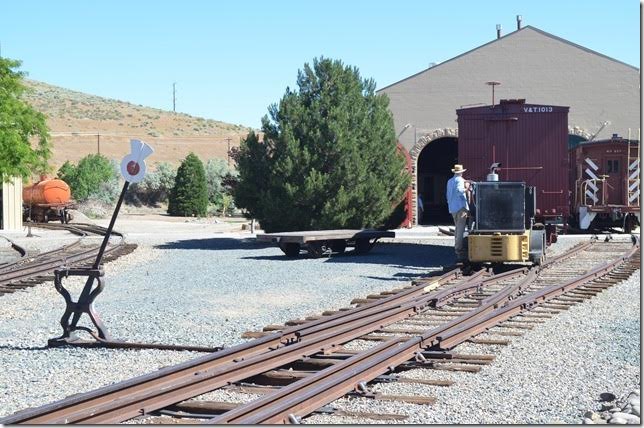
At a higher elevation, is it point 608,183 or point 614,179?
point 614,179

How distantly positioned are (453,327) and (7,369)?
15.6 ft

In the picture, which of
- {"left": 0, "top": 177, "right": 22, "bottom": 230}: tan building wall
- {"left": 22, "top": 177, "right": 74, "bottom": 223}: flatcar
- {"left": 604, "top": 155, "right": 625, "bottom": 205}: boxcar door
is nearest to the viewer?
{"left": 604, "top": 155, "right": 625, "bottom": 205}: boxcar door

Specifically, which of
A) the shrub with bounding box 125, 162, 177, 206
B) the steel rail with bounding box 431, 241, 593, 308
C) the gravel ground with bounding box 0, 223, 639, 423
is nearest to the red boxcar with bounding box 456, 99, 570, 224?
the steel rail with bounding box 431, 241, 593, 308

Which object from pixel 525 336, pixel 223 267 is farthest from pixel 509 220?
pixel 525 336

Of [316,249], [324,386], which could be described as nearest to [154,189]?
[316,249]

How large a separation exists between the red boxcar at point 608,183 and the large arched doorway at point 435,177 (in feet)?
37.4

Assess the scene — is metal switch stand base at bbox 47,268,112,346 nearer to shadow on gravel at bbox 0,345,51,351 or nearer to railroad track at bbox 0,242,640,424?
shadow on gravel at bbox 0,345,51,351

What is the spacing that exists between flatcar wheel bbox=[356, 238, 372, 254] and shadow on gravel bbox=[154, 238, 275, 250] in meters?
3.72

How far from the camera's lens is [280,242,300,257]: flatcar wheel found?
75.9 ft

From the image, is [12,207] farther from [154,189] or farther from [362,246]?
[154,189]

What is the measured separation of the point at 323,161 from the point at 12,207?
17464 millimetres

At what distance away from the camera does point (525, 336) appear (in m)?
10.7

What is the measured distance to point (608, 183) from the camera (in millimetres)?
30375

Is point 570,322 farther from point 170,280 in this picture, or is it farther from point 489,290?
point 170,280
